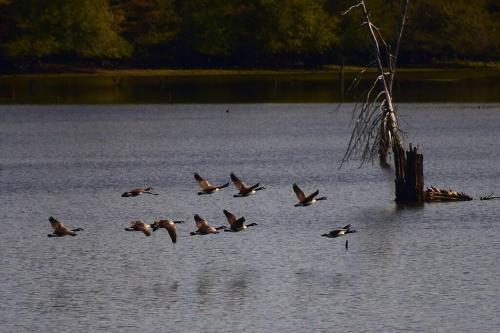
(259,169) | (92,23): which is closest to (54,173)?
(259,169)

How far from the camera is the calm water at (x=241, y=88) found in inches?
4734

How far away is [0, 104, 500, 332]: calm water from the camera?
3244cm

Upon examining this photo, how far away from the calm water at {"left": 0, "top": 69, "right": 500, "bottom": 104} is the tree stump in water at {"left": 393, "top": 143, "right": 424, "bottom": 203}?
50869 millimetres

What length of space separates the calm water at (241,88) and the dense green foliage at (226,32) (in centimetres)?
286

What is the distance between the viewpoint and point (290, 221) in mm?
46469

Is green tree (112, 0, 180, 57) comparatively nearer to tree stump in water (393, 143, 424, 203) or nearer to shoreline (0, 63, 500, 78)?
shoreline (0, 63, 500, 78)

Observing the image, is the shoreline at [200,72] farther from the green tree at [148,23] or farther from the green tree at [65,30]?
the green tree at [65,30]

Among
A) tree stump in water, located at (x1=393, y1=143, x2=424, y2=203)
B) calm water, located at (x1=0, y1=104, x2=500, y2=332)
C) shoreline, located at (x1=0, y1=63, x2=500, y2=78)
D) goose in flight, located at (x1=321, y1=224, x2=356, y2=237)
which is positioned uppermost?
tree stump in water, located at (x1=393, y1=143, x2=424, y2=203)

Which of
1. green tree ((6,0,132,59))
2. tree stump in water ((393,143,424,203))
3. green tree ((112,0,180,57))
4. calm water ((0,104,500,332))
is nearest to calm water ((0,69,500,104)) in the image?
green tree ((6,0,132,59))

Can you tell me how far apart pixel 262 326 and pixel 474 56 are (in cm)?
14521

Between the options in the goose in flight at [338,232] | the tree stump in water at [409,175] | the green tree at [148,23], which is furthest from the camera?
the green tree at [148,23]

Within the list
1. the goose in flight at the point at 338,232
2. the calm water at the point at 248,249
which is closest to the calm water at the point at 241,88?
the calm water at the point at 248,249

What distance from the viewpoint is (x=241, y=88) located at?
5595 inches

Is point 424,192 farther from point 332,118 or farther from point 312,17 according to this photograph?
point 312,17
